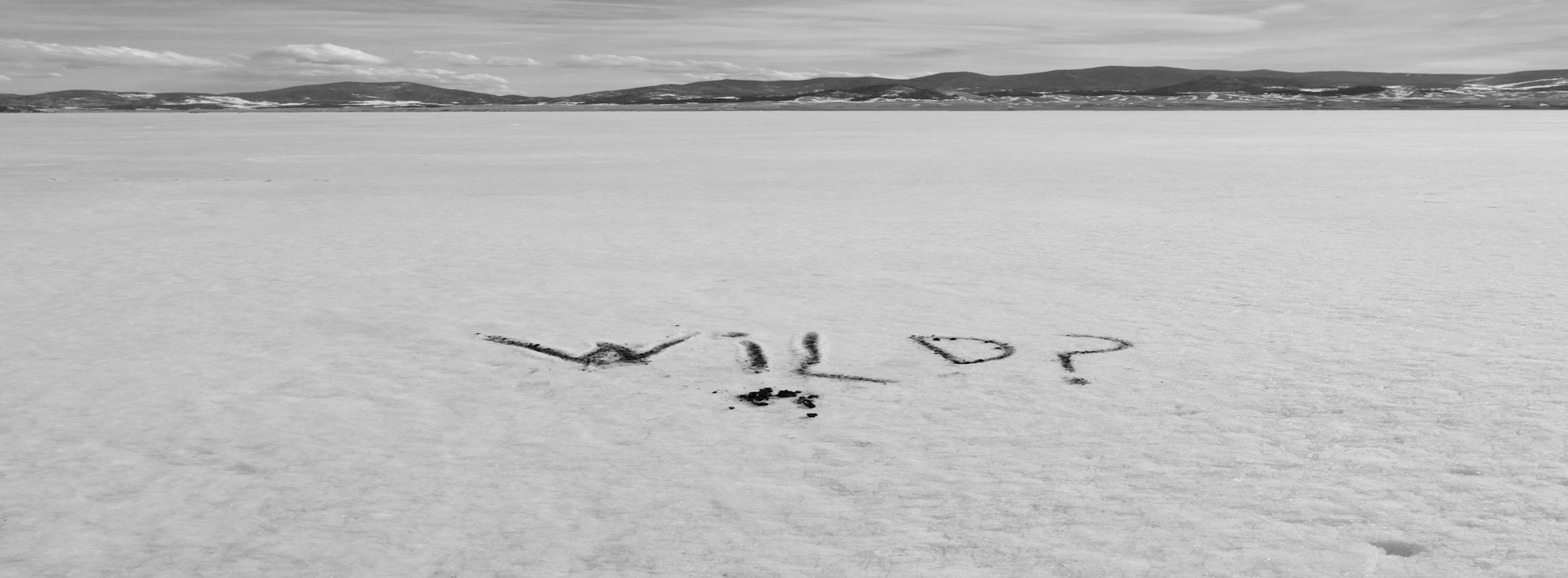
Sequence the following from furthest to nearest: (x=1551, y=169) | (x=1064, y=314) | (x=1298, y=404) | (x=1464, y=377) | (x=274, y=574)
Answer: (x=1551, y=169) → (x=1064, y=314) → (x=1464, y=377) → (x=1298, y=404) → (x=274, y=574)

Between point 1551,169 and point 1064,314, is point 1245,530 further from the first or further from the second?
point 1551,169

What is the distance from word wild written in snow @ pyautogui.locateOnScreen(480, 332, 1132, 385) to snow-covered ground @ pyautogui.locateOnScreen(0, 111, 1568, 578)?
25 mm

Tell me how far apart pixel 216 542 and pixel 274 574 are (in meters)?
0.21

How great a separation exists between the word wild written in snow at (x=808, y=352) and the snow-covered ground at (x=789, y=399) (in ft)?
0.08

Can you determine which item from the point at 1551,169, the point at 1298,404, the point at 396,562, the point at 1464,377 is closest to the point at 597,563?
the point at 396,562

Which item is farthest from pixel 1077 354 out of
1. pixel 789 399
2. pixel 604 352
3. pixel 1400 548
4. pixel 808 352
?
pixel 1400 548

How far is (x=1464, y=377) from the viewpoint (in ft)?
11.0

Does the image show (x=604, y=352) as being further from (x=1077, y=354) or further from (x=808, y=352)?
(x=1077, y=354)

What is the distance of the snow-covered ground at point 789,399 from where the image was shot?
7.45ft

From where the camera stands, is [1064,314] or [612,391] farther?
[1064,314]

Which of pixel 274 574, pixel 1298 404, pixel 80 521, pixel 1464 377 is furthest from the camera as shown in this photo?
pixel 1464 377

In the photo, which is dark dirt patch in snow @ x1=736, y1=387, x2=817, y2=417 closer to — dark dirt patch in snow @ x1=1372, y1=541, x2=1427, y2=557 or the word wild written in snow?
the word wild written in snow

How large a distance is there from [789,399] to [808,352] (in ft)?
1.91

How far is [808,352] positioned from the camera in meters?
3.83
